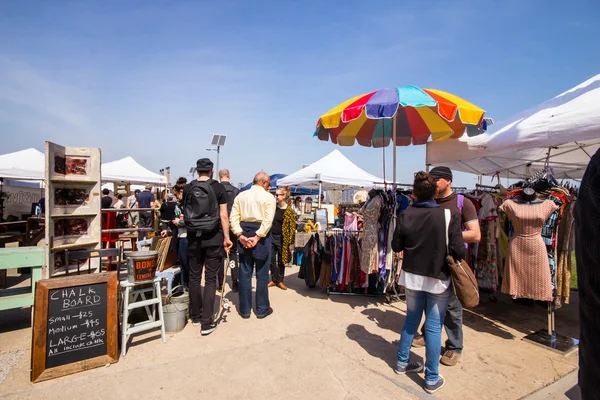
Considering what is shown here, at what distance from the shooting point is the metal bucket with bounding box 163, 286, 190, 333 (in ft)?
12.4

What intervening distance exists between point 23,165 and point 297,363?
40.9 feet

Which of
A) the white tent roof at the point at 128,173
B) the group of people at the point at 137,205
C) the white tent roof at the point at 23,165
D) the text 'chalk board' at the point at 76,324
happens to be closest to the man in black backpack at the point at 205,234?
the text 'chalk board' at the point at 76,324

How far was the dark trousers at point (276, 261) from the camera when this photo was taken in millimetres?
5781

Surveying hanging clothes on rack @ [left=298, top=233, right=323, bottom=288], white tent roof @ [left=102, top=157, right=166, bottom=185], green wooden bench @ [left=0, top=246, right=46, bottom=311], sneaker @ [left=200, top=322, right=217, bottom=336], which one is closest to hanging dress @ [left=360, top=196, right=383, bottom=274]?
hanging clothes on rack @ [left=298, top=233, right=323, bottom=288]

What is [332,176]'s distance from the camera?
470 inches

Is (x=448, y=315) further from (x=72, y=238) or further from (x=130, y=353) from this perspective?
(x=72, y=238)

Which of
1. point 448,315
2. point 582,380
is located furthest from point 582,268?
point 448,315

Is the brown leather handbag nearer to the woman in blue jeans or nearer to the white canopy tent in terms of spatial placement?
the woman in blue jeans

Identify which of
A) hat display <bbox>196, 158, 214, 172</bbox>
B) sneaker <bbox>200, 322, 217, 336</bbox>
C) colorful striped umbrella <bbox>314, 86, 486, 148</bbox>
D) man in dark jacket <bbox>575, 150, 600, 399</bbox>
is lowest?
sneaker <bbox>200, 322, 217, 336</bbox>

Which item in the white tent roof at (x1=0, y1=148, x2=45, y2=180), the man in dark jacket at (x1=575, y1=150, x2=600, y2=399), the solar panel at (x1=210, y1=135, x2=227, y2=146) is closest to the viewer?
the man in dark jacket at (x1=575, y1=150, x2=600, y2=399)

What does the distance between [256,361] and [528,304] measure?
4617 millimetres

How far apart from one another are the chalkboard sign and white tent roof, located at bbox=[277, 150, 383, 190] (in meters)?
9.08

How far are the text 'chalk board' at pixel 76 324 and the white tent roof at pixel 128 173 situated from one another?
1034 centimetres

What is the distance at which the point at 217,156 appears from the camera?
455 inches
